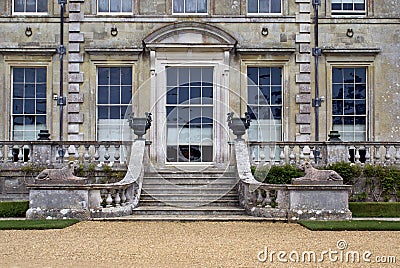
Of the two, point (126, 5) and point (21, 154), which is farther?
point (126, 5)

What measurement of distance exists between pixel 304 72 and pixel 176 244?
10.4m

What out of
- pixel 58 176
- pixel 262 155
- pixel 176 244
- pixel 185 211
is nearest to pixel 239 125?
pixel 262 155

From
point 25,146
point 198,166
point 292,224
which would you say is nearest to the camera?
point 292,224

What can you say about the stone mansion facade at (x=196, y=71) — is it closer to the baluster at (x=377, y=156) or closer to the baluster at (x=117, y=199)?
the baluster at (x=377, y=156)

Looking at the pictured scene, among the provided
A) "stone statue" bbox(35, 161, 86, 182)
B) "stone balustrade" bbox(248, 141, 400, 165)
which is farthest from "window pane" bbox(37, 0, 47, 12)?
"stone statue" bbox(35, 161, 86, 182)

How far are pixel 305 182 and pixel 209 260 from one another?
205 inches

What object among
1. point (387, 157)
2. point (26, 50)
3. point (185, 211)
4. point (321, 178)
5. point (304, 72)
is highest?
point (26, 50)

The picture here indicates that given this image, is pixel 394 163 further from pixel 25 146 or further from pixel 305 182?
pixel 25 146

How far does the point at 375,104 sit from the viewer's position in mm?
20219

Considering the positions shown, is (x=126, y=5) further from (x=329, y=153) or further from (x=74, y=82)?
(x=329, y=153)

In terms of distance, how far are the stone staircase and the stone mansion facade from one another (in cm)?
292

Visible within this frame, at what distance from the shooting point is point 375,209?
15.3 metres

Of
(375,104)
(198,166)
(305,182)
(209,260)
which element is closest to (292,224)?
(305,182)

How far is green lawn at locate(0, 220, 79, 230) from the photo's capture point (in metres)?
Result: 12.6
